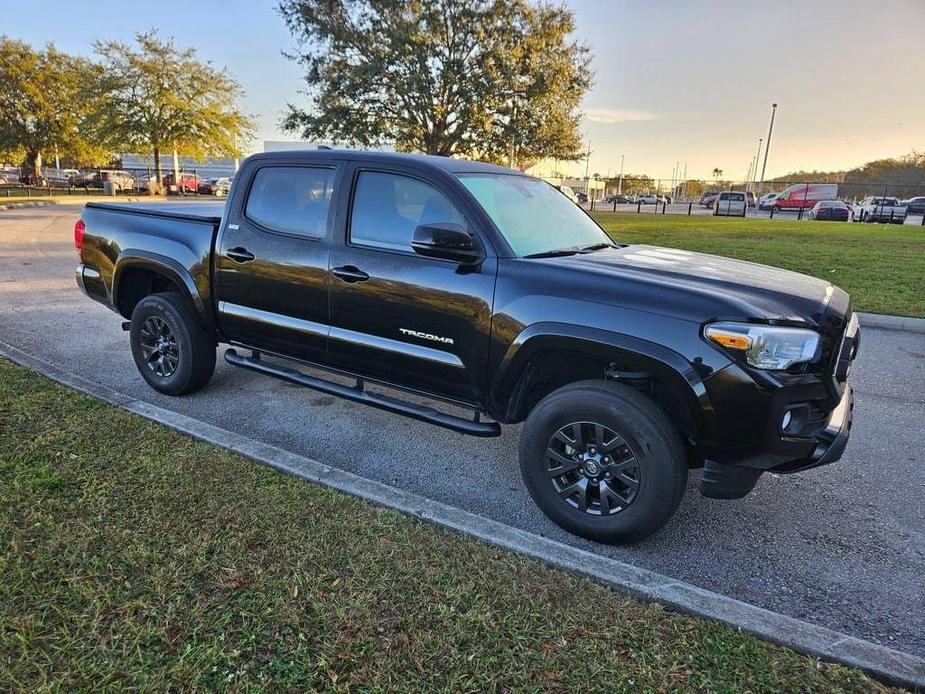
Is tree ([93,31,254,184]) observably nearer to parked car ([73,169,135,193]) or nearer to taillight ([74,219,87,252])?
parked car ([73,169,135,193])

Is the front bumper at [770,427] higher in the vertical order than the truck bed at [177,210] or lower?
lower

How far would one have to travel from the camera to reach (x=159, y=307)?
4641 mm

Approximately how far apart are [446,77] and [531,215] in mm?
22636

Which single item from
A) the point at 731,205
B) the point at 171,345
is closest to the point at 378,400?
the point at 171,345

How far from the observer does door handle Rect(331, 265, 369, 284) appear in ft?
12.0

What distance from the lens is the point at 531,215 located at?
3.88 metres

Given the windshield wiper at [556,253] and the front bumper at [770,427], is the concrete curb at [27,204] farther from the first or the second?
the front bumper at [770,427]

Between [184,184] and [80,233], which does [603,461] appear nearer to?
[80,233]

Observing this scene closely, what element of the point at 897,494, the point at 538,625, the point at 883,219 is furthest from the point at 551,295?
the point at 883,219

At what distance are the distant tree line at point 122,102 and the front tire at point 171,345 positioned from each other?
3407 cm

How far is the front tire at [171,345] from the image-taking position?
180 inches

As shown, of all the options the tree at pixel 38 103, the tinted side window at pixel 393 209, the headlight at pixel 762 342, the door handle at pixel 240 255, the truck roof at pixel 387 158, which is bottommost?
the headlight at pixel 762 342

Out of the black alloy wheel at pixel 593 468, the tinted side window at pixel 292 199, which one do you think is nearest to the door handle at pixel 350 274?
the tinted side window at pixel 292 199

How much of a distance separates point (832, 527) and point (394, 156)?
3.23m
